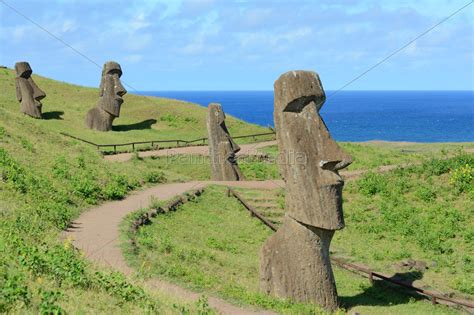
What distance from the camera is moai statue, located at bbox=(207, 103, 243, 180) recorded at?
29.1 metres

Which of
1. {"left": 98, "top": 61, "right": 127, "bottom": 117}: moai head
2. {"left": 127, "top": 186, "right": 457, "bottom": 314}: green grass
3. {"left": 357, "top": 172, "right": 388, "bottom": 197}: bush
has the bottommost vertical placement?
{"left": 127, "top": 186, "right": 457, "bottom": 314}: green grass

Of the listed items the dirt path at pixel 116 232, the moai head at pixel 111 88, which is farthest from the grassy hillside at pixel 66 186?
the moai head at pixel 111 88

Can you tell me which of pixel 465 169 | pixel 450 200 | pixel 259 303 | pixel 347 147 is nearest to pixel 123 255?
pixel 259 303

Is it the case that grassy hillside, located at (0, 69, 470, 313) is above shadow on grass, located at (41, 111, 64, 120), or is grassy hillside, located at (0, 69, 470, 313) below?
below

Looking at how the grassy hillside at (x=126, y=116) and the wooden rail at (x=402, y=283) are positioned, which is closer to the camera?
the wooden rail at (x=402, y=283)

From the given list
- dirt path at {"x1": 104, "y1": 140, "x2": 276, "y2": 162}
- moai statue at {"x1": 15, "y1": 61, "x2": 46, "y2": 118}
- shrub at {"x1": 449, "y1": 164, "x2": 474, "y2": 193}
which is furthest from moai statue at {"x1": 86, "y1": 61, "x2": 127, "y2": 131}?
shrub at {"x1": 449, "y1": 164, "x2": 474, "y2": 193}

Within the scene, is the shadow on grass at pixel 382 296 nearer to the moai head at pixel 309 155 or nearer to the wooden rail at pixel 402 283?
the wooden rail at pixel 402 283

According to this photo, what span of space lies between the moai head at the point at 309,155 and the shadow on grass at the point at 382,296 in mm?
2867

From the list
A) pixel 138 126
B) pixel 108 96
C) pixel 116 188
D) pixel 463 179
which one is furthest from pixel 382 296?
pixel 138 126

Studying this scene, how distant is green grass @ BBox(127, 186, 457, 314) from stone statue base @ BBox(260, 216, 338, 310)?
0.43 meters

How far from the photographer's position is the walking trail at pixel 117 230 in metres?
12.9

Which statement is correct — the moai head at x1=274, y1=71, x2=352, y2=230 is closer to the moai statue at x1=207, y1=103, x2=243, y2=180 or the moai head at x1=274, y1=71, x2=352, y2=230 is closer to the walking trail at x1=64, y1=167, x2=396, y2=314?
the walking trail at x1=64, y1=167, x2=396, y2=314

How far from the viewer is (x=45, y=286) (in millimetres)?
9828

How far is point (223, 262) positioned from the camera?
17.1 meters
